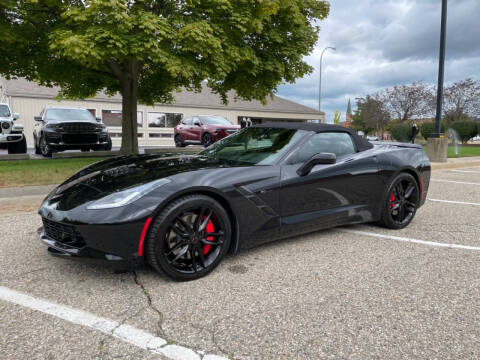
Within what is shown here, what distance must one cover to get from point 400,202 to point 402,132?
3044cm

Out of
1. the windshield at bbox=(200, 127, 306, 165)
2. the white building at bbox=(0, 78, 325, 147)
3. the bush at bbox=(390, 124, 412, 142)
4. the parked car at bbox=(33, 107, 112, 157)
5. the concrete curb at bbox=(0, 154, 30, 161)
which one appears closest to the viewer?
the windshield at bbox=(200, 127, 306, 165)

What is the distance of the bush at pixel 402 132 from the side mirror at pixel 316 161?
3030cm

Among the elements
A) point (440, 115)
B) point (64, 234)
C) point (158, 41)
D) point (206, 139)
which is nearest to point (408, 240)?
point (64, 234)

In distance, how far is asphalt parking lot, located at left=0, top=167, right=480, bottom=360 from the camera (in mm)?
1986

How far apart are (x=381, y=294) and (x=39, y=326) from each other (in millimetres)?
2306

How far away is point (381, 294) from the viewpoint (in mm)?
2664

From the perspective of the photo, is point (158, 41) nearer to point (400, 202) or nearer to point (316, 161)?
point (316, 161)

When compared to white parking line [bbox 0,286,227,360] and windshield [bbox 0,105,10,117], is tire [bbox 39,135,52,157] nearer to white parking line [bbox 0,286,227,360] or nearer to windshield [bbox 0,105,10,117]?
windshield [bbox 0,105,10,117]

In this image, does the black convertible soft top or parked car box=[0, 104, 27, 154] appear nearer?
the black convertible soft top

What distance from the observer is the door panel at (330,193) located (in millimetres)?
3359

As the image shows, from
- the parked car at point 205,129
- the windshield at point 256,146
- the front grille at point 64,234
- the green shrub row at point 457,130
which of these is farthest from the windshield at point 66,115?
the green shrub row at point 457,130

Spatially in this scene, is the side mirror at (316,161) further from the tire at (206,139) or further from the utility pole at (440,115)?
the tire at (206,139)

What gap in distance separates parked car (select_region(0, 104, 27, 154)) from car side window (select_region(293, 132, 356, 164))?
409 inches

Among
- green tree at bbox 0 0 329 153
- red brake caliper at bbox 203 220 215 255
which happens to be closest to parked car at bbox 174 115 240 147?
green tree at bbox 0 0 329 153
